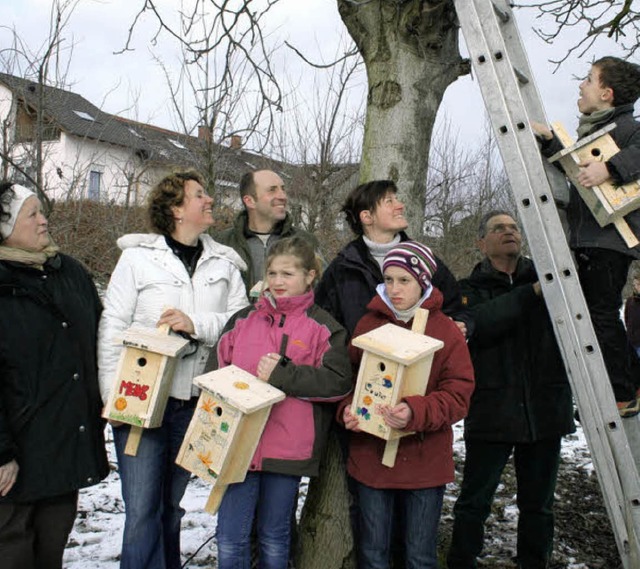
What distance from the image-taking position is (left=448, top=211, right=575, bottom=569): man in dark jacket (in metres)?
3.06

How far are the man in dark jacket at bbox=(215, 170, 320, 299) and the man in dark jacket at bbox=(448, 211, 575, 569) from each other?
1105 millimetres

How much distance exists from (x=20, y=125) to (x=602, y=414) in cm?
652

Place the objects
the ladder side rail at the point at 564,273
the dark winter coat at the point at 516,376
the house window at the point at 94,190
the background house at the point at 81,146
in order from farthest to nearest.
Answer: the house window at the point at 94,190
the background house at the point at 81,146
the dark winter coat at the point at 516,376
the ladder side rail at the point at 564,273

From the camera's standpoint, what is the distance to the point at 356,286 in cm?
279

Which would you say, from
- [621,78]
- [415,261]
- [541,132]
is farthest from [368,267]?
[621,78]

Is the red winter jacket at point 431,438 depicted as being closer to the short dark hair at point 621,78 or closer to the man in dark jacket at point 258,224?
the man in dark jacket at point 258,224

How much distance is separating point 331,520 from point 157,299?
1.39 m

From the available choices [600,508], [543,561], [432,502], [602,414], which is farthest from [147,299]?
[600,508]

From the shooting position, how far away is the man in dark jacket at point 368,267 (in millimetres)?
2773

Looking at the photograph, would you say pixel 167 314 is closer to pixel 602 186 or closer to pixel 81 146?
pixel 602 186

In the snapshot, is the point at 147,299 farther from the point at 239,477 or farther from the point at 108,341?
the point at 239,477

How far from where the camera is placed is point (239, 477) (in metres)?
2.39

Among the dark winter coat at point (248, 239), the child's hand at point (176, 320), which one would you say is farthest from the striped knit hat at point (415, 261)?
the child's hand at point (176, 320)

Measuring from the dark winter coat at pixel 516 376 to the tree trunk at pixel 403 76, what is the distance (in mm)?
682
